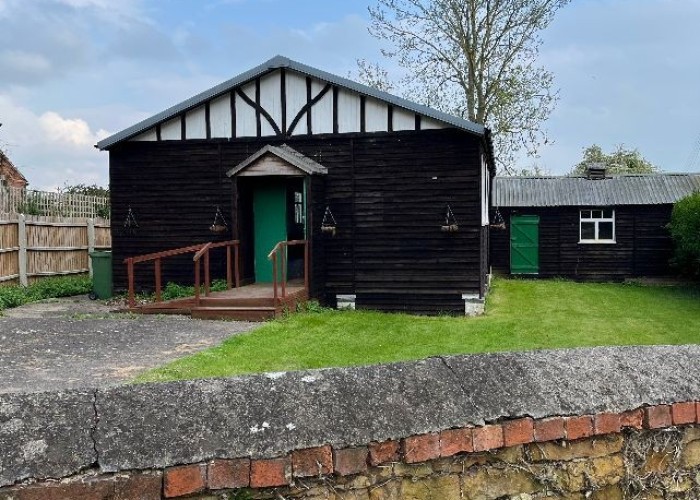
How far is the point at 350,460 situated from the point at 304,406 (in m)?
0.27

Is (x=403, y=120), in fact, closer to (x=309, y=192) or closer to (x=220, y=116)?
(x=309, y=192)

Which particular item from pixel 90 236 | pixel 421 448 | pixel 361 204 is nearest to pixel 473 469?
pixel 421 448

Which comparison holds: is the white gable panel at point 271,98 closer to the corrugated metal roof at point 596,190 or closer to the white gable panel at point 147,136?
the white gable panel at point 147,136

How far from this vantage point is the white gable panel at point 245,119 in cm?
1441

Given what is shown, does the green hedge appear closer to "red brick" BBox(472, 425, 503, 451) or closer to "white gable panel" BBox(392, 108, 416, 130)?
"white gable panel" BBox(392, 108, 416, 130)

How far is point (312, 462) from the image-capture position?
246 centimetres

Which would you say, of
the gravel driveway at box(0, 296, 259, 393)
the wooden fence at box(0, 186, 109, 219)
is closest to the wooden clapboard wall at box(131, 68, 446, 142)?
the wooden fence at box(0, 186, 109, 219)

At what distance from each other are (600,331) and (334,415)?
1070 cm

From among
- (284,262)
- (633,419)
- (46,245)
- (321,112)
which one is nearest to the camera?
(633,419)

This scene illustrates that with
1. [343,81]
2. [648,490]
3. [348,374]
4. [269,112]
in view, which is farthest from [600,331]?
[348,374]

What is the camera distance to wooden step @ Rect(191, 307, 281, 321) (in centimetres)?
1194

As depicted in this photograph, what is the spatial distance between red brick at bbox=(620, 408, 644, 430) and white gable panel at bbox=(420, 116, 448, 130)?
11.1 meters

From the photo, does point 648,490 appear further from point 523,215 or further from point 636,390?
point 523,215

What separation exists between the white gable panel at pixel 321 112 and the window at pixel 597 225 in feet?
39.9
